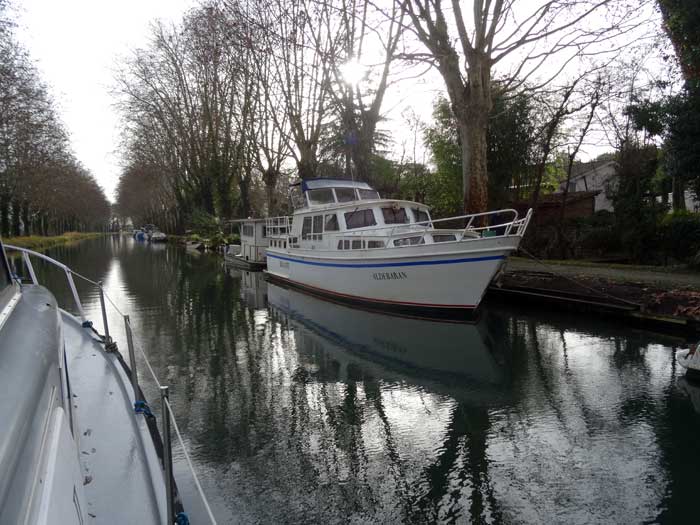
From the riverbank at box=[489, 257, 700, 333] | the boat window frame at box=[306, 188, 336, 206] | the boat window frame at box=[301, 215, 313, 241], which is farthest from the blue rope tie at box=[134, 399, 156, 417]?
the boat window frame at box=[306, 188, 336, 206]

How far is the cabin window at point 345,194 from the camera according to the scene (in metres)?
15.6

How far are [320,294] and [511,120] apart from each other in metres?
14.1

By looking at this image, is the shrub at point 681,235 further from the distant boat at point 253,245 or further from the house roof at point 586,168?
the house roof at point 586,168

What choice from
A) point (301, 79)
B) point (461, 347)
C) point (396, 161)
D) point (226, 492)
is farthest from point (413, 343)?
point (396, 161)

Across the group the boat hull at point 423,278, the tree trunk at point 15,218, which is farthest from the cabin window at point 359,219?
the tree trunk at point 15,218

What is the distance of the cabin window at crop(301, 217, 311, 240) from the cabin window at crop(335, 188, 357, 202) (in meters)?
1.23

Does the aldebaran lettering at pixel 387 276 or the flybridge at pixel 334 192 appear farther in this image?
the flybridge at pixel 334 192

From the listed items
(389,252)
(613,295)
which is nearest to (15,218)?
(389,252)

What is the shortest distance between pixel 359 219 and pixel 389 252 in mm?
2480

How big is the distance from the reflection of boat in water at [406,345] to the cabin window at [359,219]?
233 cm

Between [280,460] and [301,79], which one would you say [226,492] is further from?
[301,79]

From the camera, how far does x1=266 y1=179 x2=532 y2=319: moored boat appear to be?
10.2 meters

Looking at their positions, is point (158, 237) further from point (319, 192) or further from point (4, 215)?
point (319, 192)

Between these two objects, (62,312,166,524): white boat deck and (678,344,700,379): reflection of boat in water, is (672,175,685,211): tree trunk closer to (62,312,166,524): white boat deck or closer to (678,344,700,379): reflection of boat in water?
(678,344,700,379): reflection of boat in water
